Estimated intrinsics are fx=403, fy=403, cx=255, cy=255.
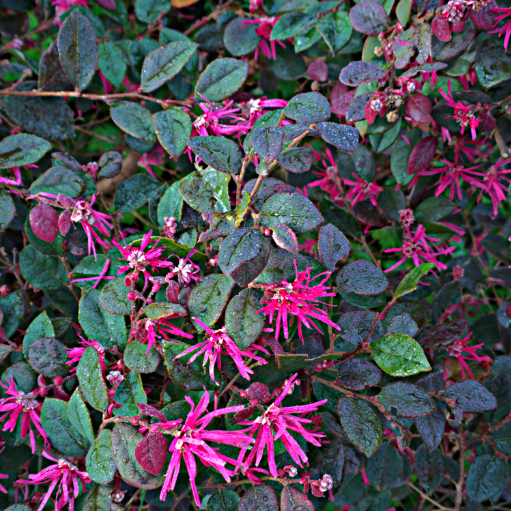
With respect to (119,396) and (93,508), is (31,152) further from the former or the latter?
(93,508)

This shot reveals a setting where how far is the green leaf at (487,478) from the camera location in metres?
0.95

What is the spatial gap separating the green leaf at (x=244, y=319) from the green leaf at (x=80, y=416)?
0.99 feet

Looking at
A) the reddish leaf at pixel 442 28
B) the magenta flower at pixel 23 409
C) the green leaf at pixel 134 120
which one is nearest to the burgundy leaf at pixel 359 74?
the reddish leaf at pixel 442 28

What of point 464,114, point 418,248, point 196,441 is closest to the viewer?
point 196,441

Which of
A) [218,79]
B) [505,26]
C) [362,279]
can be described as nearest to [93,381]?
[362,279]

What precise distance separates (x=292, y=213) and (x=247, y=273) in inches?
4.6

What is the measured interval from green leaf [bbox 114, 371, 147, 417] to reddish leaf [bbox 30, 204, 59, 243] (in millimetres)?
307

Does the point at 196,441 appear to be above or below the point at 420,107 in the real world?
below

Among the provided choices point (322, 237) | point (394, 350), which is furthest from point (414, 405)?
point (322, 237)

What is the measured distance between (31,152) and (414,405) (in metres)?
0.91

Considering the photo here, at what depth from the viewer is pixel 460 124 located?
0.91m

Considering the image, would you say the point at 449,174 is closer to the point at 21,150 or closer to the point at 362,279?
the point at 362,279

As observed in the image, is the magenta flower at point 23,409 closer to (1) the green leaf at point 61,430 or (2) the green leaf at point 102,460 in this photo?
(1) the green leaf at point 61,430

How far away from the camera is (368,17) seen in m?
0.90
